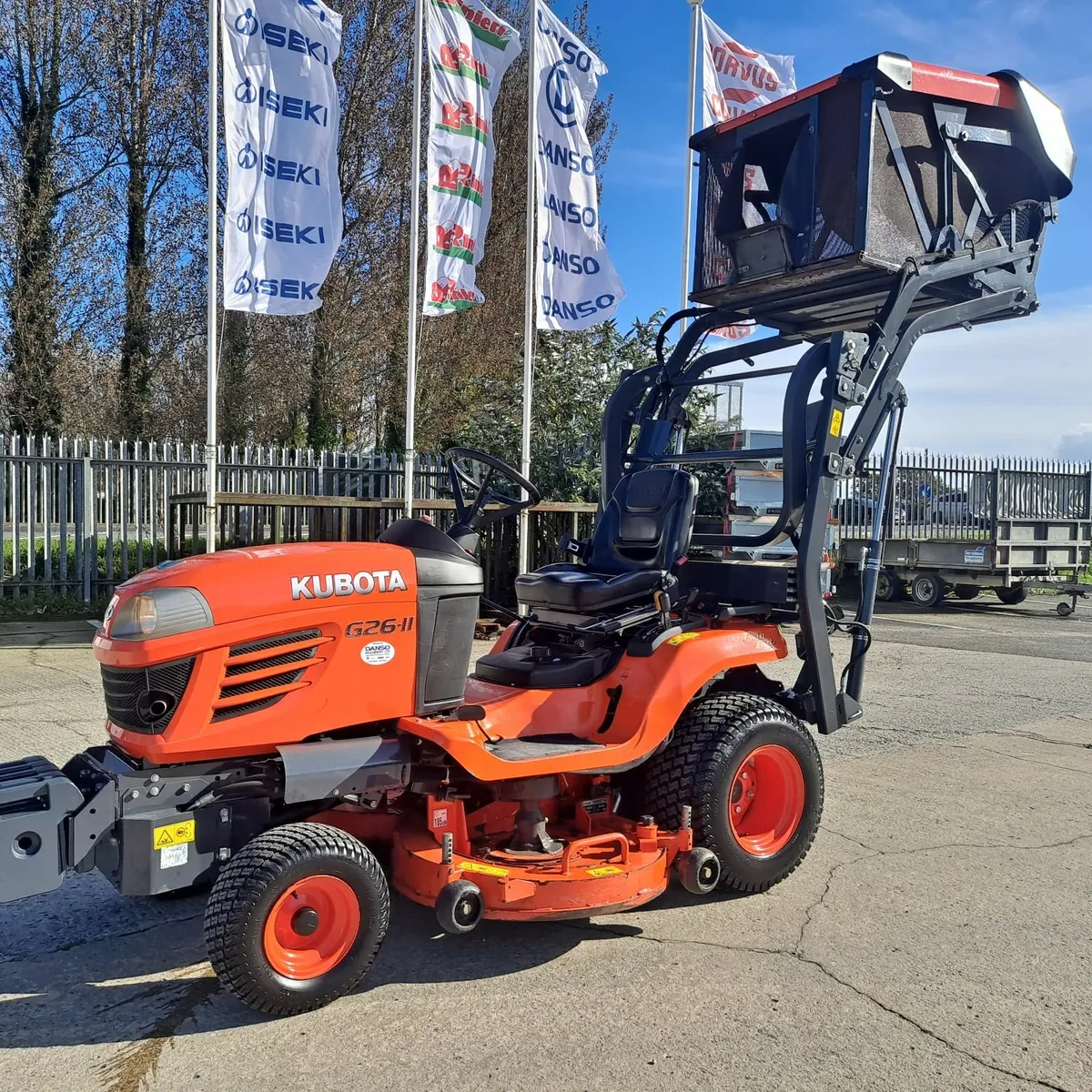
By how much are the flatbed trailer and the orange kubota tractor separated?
8476 millimetres

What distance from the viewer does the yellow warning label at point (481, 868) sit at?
3.31 metres

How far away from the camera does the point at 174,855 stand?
296cm

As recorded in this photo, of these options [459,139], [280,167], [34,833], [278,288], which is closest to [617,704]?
[34,833]

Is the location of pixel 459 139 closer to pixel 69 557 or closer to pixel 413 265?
pixel 413 265

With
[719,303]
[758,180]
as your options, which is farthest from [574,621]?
[758,180]

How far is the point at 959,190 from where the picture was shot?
178 inches

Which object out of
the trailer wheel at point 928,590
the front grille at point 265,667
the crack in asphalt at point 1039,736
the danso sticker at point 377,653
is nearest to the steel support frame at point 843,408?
the danso sticker at point 377,653

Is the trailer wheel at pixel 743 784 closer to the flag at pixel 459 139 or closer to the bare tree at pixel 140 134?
the flag at pixel 459 139

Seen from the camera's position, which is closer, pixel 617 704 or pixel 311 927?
pixel 311 927

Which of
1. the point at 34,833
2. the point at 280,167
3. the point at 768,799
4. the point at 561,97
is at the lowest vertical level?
the point at 768,799

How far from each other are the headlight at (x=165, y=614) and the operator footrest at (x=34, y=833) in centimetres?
46

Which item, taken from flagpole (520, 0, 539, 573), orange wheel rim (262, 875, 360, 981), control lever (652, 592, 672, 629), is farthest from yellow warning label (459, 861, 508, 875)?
flagpole (520, 0, 539, 573)

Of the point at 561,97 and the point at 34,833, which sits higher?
the point at 561,97

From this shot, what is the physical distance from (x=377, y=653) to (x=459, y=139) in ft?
28.0
